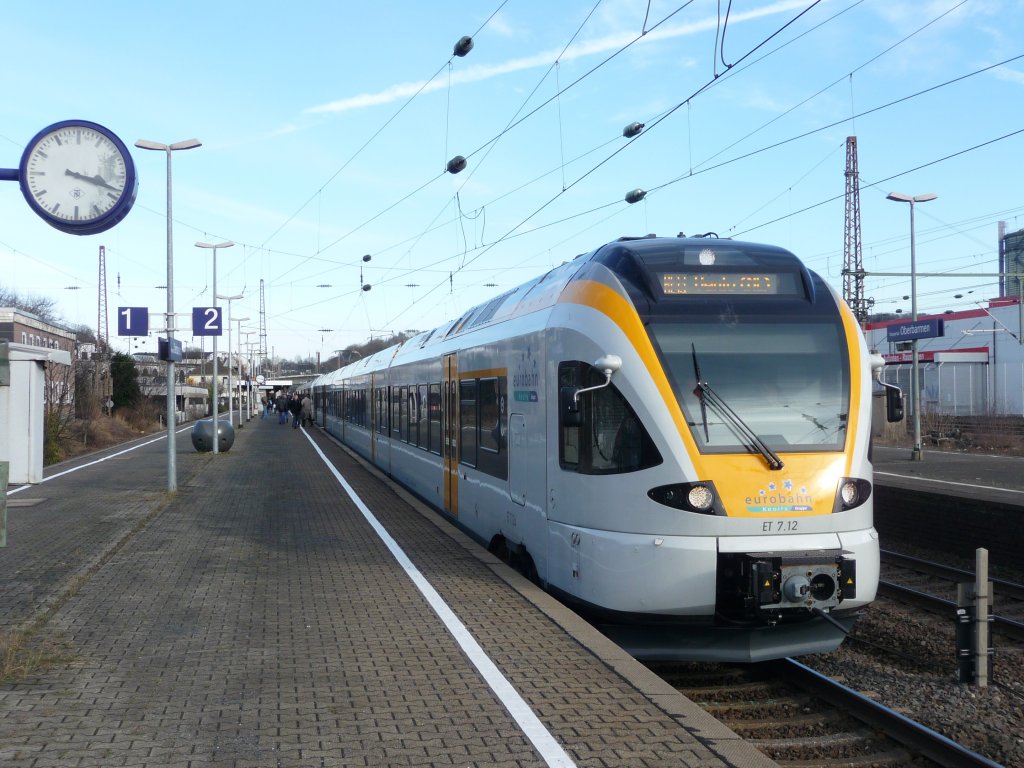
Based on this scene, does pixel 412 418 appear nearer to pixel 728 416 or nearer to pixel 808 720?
pixel 728 416

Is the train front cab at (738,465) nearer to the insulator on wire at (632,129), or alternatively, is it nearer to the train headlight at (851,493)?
the train headlight at (851,493)

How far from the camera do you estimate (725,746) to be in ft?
16.3

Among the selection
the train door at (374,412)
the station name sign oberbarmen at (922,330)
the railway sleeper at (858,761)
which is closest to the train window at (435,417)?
the train door at (374,412)

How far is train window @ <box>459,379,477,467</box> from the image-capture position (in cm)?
1188

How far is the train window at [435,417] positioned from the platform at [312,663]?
2080 mm

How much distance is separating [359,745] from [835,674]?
16.1ft

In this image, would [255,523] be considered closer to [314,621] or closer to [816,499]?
[314,621]

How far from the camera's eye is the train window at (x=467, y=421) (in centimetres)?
1188

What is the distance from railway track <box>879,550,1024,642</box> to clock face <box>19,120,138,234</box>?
28.3ft

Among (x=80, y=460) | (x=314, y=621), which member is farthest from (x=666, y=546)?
(x=80, y=460)

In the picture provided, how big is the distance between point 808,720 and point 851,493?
1.65m

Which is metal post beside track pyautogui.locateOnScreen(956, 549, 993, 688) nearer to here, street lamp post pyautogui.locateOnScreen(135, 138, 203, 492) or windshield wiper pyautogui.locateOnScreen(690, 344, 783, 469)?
windshield wiper pyautogui.locateOnScreen(690, 344, 783, 469)

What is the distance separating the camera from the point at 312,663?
655 centimetres

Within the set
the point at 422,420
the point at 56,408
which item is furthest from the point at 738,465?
the point at 56,408
